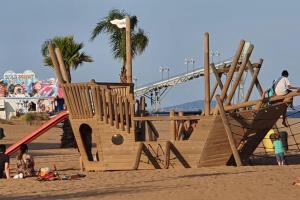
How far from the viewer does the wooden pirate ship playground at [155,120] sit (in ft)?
57.2

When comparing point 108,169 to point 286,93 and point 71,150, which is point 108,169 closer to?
point 286,93

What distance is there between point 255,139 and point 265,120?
71 centimetres

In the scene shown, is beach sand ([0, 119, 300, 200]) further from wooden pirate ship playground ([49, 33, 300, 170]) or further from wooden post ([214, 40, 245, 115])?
wooden post ([214, 40, 245, 115])

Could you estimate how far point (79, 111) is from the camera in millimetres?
17984

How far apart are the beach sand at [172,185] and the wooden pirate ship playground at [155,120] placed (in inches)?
20.8

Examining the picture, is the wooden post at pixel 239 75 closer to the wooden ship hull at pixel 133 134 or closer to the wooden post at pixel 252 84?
the wooden ship hull at pixel 133 134

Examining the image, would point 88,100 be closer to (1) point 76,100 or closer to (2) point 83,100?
(2) point 83,100

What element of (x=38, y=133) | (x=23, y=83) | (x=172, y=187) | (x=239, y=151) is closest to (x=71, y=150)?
(x=38, y=133)

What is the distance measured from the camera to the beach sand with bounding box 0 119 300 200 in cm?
1248

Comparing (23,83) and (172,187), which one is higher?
(23,83)

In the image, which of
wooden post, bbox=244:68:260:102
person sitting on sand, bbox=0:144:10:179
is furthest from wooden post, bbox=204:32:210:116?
person sitting on sand, bbox=0:144:10:179

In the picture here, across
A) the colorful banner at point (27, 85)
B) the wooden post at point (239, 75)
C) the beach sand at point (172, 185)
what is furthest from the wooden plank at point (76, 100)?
the colorful banner at point (27, 85)

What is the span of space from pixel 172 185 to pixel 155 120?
369cm

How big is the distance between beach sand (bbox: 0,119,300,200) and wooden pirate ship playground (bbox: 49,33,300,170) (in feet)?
1.73
